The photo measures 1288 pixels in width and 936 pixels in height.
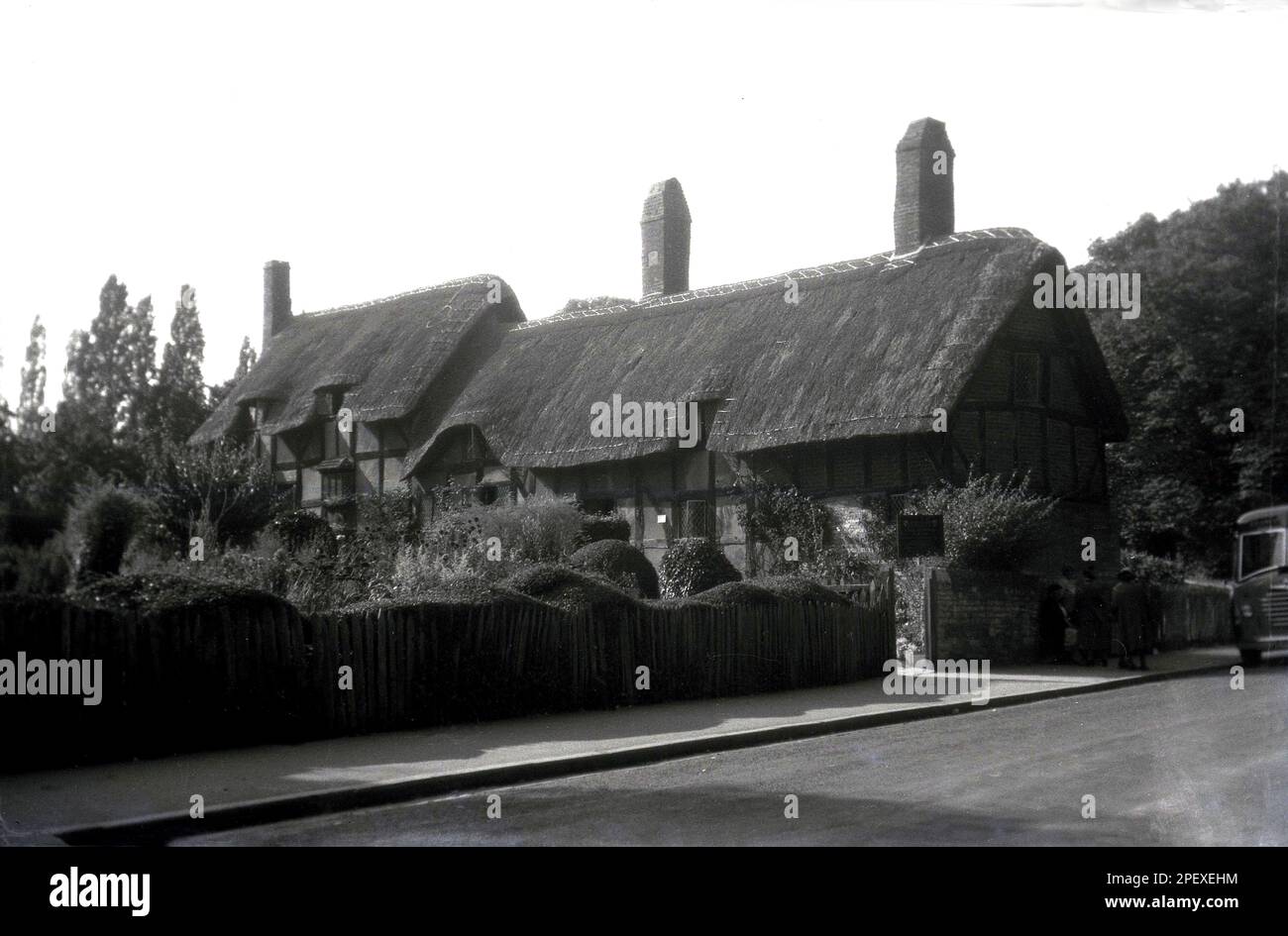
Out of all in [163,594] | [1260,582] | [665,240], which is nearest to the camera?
[1260,582]

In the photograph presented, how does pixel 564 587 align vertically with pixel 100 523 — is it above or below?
below

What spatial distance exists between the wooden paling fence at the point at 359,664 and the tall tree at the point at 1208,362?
6323 mm

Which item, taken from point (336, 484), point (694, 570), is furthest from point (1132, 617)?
point (336, 484)

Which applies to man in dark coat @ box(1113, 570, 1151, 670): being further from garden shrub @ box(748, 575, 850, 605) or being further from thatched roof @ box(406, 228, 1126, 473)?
garden shrub @ box(748, 575, 850, 605)

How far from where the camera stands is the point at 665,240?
3222cm

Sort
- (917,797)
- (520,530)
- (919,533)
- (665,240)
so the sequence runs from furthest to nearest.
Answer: (665,240)
(520,530)
(919,533)
(917,797)

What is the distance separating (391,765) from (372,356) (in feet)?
80.4

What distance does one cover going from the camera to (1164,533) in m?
7.59

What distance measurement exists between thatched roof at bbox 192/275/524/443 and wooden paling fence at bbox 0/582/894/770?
17233 mm

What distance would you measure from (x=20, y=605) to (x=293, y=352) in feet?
89.5

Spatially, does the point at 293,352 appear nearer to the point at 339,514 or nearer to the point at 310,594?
the point at 339,514

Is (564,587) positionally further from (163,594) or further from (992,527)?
(992,527)

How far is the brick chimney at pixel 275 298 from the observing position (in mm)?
38188

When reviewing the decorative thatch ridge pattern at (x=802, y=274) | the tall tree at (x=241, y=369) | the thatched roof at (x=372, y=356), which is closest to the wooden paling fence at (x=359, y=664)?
the decorative thatch ridge pattern at (x=802, y=274)
